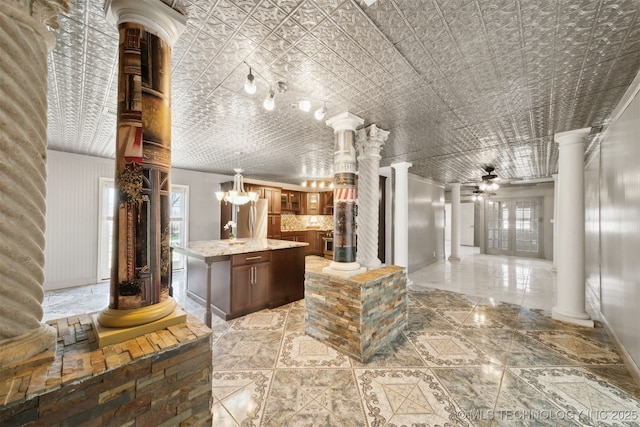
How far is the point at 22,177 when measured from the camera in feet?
3.10

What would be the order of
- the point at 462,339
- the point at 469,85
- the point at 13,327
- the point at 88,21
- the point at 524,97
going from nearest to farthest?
the point at 13,327
the point at 88,21
the point at 469,85
the point at 524,97
the point at 462,339

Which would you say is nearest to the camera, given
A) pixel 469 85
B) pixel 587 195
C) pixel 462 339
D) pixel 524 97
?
pixel 469 85

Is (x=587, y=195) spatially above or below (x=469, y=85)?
below

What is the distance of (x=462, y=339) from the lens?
292cm

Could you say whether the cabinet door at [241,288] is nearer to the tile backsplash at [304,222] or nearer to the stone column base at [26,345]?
the stone column base at [26,345]

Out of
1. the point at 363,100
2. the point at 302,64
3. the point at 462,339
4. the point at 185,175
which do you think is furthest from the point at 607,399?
the point at 185,175

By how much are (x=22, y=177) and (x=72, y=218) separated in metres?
5.50

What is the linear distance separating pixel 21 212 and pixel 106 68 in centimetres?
178

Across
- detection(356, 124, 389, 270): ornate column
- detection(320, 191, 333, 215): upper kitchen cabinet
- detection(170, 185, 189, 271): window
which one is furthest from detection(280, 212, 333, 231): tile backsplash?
detection(356, 124, 389, 270): ornate column

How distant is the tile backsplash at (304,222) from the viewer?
8.59 m

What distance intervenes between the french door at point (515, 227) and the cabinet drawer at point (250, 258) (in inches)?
385

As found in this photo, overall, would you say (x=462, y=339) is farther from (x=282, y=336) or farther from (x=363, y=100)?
(x=363, y=100)

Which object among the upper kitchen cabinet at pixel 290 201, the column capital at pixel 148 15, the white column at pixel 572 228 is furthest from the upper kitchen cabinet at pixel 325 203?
the column capital at pixel 148 15

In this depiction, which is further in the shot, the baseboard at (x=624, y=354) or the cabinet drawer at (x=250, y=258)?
the cabinet drawer at (x=250, y=258)
